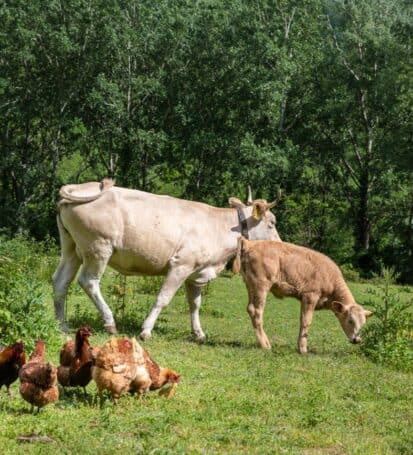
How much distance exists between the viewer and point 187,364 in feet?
39.9

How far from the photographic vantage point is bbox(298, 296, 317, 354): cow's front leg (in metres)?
14.2

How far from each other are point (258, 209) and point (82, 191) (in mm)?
3260

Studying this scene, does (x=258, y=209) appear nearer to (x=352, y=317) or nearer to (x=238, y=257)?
(x=238, y=257)

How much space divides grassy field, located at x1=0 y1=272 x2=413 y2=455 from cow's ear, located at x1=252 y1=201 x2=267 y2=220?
2.42 m

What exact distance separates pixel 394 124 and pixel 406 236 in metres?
5.00

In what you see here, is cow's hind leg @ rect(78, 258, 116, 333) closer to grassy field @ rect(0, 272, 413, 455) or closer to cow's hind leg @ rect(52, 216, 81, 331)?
grassy field @ rect(0, 272, 413, 455)

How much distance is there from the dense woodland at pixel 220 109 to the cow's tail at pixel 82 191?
72.5 ft

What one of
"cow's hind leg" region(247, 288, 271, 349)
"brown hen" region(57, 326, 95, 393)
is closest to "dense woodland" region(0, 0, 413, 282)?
"cow's hind leg" region(247, 288, 271, 349)

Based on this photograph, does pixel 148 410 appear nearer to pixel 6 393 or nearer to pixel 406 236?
pixel 6 393

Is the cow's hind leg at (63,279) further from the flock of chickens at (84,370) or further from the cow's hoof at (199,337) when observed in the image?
the flock of chickens at (84,370)

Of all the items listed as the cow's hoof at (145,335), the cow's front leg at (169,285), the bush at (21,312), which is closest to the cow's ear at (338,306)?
the cow's front leg at (169,285)

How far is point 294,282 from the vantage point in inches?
572

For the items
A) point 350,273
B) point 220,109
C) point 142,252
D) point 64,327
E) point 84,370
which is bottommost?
point 350,273

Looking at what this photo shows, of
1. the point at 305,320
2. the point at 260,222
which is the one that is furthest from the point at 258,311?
the point at 260,222
